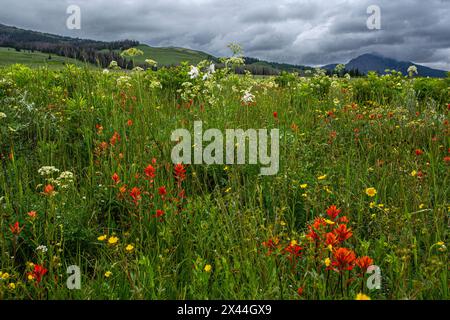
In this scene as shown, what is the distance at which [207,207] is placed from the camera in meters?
2.86

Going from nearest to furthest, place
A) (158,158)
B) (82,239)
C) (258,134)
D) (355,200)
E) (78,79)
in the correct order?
(82,239), (355,200), (158,158), (258,134), (78,79)

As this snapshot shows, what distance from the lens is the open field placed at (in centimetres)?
196

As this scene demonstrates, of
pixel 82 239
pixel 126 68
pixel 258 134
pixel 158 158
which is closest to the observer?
pixel 82 239

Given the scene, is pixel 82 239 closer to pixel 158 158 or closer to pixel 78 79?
pixel 158 158

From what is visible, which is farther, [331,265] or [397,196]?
[397,196]

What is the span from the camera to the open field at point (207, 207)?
6.44 feet

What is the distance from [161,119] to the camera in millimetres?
4613

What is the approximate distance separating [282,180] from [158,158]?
1.28 meters

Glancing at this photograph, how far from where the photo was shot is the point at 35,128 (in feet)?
13.9

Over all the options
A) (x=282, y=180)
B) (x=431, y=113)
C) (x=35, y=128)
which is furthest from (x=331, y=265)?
(x=431, y=113)
